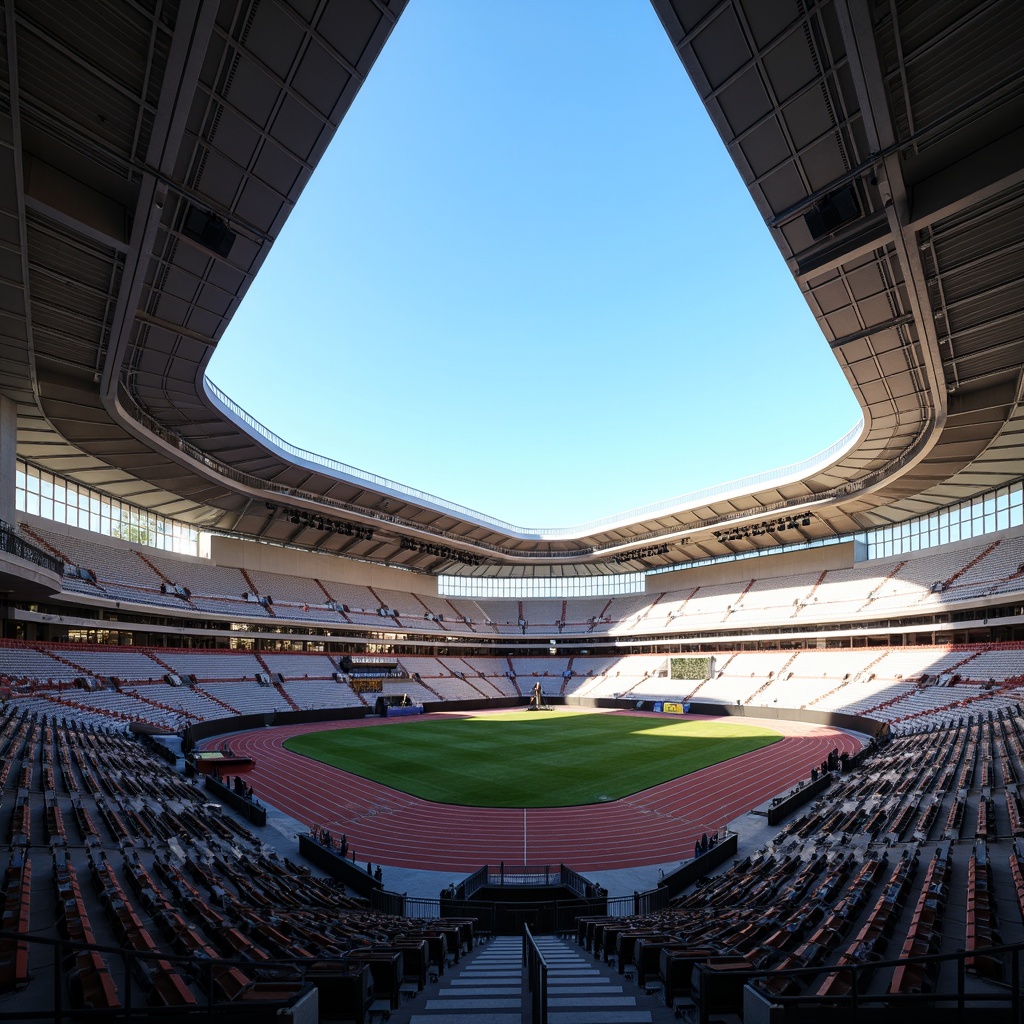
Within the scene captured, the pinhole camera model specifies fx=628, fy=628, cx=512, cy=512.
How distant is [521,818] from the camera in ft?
74.5

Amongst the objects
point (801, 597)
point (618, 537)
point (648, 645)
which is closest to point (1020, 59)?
point (801, 597)

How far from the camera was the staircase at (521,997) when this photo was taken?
647 centimetres

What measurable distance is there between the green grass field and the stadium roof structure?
19589 millimetres

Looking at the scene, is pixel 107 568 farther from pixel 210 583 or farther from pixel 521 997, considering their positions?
pixel 521 997

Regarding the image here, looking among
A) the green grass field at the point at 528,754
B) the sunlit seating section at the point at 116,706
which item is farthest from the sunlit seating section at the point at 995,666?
the sunlit seating section at the point at 116,706

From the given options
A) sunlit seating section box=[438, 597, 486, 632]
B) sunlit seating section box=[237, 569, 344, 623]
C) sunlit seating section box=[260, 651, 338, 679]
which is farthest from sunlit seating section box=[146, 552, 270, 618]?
sunlit seating section box=[438, 597, 486, 632]

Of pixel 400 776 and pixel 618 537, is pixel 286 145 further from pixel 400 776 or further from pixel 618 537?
pixel 618 537

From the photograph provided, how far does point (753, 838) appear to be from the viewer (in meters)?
20.2

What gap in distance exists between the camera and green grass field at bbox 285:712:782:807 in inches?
1046

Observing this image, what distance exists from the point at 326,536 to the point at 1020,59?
54.9 meters

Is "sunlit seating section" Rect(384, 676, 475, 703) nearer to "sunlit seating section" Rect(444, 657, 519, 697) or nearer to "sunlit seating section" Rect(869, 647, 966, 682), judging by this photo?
"sunlit seating section" Rect(444, 657, 519, 697)

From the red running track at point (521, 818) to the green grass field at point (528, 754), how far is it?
1165mm

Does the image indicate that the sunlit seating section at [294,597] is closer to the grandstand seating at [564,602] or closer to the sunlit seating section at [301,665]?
the grandstand seating at [564,602]

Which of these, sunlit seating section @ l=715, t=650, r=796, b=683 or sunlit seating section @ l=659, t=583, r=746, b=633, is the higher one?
sunlit seating section @ l=659, t=583, r=746, b=633
